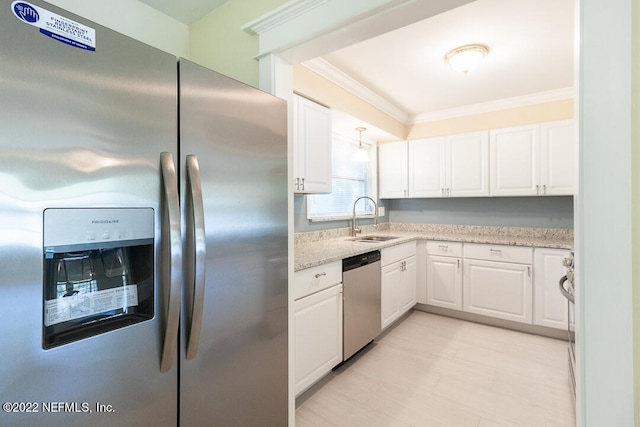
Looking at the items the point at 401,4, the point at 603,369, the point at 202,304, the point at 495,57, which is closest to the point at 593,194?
the point at 603,369

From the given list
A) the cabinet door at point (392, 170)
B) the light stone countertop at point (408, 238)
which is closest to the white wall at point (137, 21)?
the light stone countertop at point (408, 238)

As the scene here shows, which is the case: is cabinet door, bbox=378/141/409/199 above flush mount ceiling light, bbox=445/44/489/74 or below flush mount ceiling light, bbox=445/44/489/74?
below

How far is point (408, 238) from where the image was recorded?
328cm

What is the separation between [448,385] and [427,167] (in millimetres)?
2470

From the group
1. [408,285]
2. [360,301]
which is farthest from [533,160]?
[360,301]

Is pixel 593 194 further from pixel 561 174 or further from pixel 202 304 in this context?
pixel 561 174

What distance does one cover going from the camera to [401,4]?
3.85 ft

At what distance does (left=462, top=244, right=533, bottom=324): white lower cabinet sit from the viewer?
2959 mm

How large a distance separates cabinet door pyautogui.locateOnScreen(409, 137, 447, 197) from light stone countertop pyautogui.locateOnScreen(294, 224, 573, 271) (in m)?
0.56

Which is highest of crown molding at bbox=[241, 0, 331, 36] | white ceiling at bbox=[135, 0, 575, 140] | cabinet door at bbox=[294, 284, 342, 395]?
white ceiling at bbox=[135, 0, 575, 140]

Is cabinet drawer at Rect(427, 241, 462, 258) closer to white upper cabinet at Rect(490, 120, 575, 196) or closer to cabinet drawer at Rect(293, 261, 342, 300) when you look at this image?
white upper cabinet at Rect(490, 120, 575, 196)

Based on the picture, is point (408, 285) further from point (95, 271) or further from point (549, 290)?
point (95, 271)

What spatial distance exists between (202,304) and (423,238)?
2960mm

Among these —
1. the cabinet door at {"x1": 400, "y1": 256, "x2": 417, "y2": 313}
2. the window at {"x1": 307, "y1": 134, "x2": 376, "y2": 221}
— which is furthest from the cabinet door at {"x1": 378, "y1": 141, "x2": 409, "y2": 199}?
the cabinet door at {"x1": 400, "y1": 256, "x2": 417, "y2": 313}
